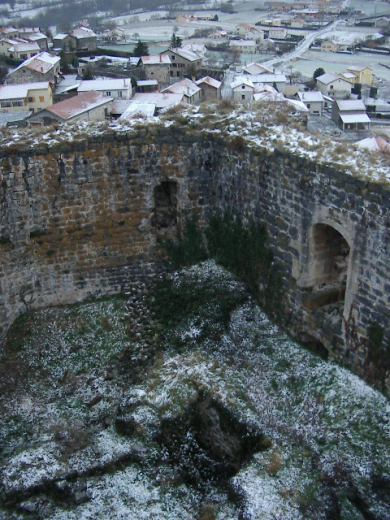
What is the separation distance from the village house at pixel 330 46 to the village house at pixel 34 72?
4777 cm

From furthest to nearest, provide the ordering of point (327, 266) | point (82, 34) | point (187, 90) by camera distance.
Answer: point (82, 34), point (187, 90), point (327, 266)

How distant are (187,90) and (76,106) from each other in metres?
12.4

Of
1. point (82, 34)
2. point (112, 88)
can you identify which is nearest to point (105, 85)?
point (112, 88)

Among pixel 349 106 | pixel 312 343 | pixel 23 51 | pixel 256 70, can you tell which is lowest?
pixel 349 106

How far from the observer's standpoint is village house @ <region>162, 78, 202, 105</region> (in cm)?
4262

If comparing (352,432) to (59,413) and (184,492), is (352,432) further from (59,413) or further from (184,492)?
(59,413)

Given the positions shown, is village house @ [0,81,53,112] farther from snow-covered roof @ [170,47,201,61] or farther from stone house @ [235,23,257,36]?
stone house @ [235,23,257,36]

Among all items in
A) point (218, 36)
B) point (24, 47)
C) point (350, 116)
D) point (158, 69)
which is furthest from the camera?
point (218, 36)

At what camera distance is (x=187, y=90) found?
44406 mm

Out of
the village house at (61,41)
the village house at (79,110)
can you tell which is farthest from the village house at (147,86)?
the village house at (61,41)

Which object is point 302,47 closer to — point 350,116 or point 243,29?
point 243,29

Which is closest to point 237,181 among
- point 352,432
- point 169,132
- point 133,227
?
point 169,132

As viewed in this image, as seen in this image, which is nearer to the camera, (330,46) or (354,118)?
(354,118)

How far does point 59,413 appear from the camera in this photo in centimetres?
866
